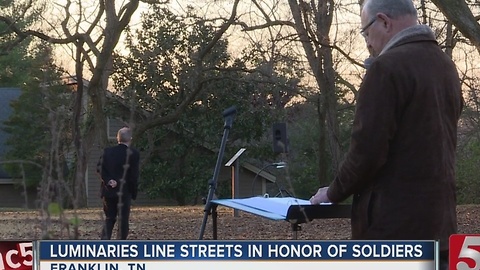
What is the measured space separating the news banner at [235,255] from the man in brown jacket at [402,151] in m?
0.52

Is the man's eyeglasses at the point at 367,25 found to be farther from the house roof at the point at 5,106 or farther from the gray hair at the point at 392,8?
the house roof at the point at 5,106

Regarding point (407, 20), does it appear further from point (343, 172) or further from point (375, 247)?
point (375, 247)

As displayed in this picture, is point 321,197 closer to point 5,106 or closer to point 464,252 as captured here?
point 464,252

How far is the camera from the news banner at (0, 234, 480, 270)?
2814 millimetres

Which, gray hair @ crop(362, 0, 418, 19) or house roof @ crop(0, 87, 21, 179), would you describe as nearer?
gray hair @ crop(362, 0, 418, 19)

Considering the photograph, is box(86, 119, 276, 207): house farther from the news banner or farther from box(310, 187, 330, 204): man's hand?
the news banner

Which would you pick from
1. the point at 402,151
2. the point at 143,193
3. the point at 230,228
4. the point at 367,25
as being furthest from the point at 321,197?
the point at 143,193

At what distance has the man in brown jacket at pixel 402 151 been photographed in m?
3.38

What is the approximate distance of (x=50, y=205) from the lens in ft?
10.9

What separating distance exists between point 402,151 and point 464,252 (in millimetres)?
665

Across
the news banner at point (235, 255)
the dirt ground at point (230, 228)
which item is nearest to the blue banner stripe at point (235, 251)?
the news banner at point (235, 255)

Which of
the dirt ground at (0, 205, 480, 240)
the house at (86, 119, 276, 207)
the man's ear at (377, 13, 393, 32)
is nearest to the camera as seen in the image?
the man's ear at (377, 13, 393, 32)

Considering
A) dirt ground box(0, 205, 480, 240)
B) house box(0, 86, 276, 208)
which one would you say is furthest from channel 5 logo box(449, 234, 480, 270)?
house box(0, 86, 276, 208)

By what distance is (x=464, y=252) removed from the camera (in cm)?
281
